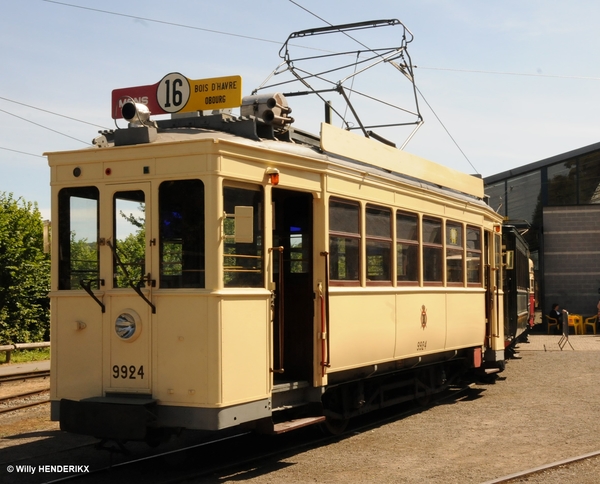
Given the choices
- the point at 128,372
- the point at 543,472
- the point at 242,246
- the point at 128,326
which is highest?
the point at 242,246

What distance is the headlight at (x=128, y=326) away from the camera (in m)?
Result: 7.50

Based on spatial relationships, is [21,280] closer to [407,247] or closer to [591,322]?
[407,247]

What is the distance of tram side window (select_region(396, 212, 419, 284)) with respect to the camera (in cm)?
1013

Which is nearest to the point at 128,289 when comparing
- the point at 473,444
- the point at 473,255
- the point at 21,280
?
the point at 473,444

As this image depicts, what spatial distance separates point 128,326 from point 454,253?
18.6 ft

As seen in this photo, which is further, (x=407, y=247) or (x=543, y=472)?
(x=407, y=247)

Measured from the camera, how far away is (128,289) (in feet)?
24.9

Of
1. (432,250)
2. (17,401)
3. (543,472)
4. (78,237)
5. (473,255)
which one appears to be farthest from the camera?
(17,401)

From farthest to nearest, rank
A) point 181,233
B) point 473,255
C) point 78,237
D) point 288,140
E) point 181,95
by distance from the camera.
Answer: point 473,255 → point 288,140 → point 181,95 → point 78,237 → point 181,233

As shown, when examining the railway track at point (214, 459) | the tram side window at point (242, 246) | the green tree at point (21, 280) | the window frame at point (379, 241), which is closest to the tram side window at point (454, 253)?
the window frame at point (379, 241)

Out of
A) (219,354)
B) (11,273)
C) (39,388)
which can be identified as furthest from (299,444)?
(11,273)

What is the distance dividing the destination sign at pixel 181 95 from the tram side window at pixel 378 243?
79.0 inches

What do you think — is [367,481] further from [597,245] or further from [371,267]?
[597,245]

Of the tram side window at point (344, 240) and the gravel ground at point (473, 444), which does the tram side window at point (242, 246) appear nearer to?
the tram side window at point (344, 240)
